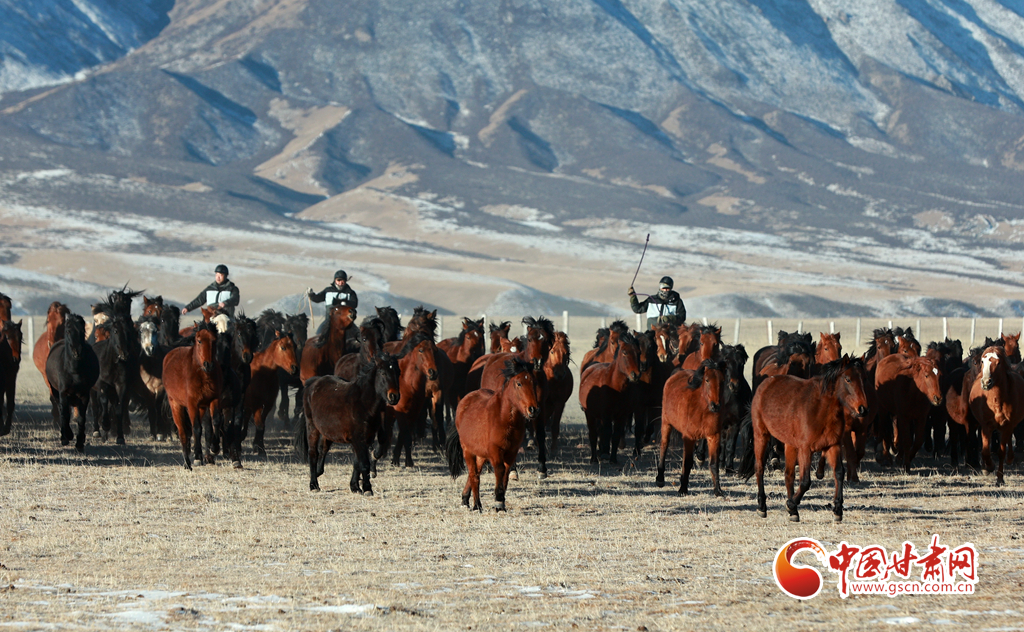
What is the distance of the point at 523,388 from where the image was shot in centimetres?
1134

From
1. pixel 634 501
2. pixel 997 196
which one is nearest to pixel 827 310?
pixel 634 501

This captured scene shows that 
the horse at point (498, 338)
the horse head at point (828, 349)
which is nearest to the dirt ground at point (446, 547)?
the horse head at point (828, 349)

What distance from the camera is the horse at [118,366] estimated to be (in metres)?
16.9

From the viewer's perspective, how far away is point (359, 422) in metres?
12.8

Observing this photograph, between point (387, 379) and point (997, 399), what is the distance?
6.81 meters

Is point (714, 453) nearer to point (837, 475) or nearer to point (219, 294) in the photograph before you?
point (837, 475)

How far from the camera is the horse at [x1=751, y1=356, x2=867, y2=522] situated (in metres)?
10.9

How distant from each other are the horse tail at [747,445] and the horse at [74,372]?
26.6ft

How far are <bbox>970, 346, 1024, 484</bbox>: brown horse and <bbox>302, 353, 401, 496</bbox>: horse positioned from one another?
656 cm

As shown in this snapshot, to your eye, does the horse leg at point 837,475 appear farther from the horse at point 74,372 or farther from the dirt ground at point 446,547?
the horse at point 74,372

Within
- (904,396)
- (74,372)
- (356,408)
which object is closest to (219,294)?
(74,372)

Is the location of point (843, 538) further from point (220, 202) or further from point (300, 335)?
point (220, 202)

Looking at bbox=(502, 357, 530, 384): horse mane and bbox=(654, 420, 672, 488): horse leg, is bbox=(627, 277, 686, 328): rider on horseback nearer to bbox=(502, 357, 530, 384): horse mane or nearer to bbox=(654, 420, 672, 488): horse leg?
bbox=(654, 420, 672, 488): horse leg

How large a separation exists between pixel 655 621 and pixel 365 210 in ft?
480
